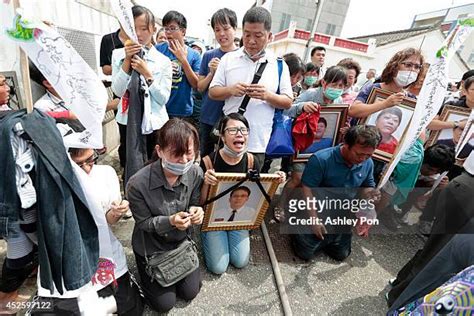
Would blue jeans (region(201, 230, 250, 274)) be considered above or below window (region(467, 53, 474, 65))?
below

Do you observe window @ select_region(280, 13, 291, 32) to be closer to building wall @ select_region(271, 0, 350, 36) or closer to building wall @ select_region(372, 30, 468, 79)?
building wall @ select_region(271, 0, 350, 36)

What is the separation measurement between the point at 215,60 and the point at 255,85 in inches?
28.5

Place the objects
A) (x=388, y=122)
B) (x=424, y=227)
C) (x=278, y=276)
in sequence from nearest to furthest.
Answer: (x=278, y=276), (x=388, y=122), (x=424, y=227)

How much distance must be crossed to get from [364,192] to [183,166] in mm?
2078

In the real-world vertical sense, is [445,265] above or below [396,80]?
below

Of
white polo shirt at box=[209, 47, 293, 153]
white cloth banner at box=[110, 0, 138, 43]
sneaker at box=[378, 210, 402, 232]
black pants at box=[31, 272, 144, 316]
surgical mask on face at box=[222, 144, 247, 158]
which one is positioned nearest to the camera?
black pants at box=[31, 272, 144, 316]

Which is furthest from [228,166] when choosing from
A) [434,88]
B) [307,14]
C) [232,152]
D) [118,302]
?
[307,14]

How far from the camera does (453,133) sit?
3.24m

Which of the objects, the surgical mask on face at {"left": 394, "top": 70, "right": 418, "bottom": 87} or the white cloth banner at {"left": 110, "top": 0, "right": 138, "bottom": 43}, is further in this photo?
the surgical mask on face at {"left": 394, "top": 70, "right": 418, "bottom": 87}

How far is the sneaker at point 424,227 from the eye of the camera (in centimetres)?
361

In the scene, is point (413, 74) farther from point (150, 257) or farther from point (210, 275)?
point (150, 257)

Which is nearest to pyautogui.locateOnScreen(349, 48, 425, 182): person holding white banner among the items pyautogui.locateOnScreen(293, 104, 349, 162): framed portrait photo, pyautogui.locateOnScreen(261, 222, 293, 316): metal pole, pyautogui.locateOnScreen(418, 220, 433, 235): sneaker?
pyautogui.locateOnScreen(293, 104, 349, 162): framed portrait photo

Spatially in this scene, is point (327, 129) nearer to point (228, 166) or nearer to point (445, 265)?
point (228, 166)

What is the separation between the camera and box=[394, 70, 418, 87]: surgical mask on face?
9.00ft
